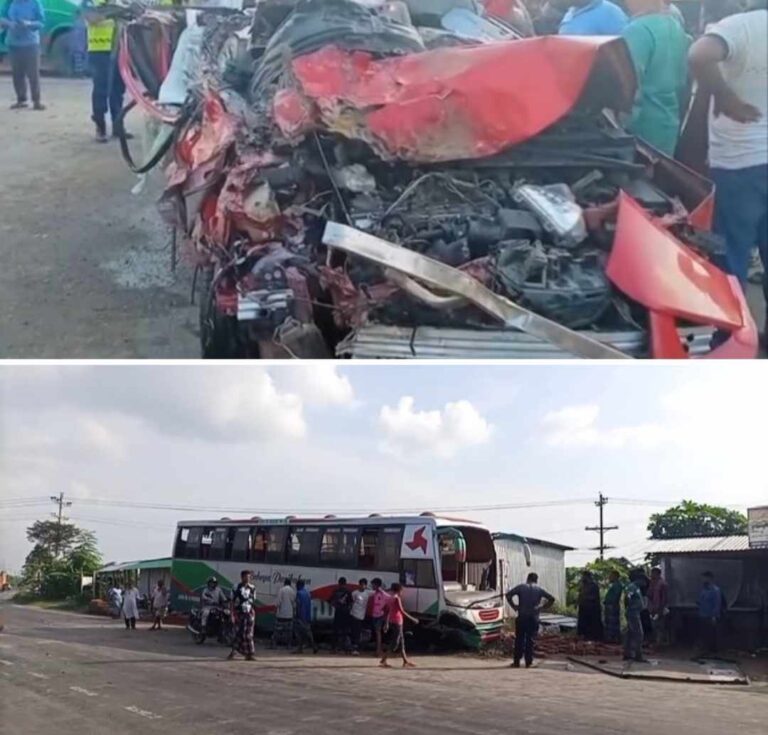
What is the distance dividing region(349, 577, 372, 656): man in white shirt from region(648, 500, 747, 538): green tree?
0.82 m

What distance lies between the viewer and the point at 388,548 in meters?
2.78

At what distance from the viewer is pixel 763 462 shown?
2732 mm

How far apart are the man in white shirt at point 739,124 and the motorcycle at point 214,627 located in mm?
1707

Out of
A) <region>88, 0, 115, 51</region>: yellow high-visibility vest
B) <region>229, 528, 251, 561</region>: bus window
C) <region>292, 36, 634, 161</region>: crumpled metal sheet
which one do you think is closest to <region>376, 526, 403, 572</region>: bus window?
<region>229, 528, 251, 561</region>: bus window

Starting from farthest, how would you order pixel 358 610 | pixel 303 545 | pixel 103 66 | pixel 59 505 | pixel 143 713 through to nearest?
pixel 103 66, pixel 303 545, pixel 358 610, pixel 59 505, pixel 143 713

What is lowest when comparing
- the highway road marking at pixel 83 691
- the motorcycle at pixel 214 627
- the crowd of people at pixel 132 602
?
the highway road marking at pixel 83 691

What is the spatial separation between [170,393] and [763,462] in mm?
1640

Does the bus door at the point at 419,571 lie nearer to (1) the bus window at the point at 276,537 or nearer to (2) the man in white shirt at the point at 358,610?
(2) the man in white shirt at the point at 358,610

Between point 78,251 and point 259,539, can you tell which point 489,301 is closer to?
point 259,539

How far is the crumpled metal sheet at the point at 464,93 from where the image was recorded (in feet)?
8.66

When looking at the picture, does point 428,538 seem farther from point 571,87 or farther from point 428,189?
point 571,87

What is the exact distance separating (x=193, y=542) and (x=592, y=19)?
182 centimetres

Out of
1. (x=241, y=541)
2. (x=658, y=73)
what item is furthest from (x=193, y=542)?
(x=658, y=73)

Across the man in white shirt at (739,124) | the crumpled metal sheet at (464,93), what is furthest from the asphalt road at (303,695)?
the crumpled metal sheet at (464,93)
